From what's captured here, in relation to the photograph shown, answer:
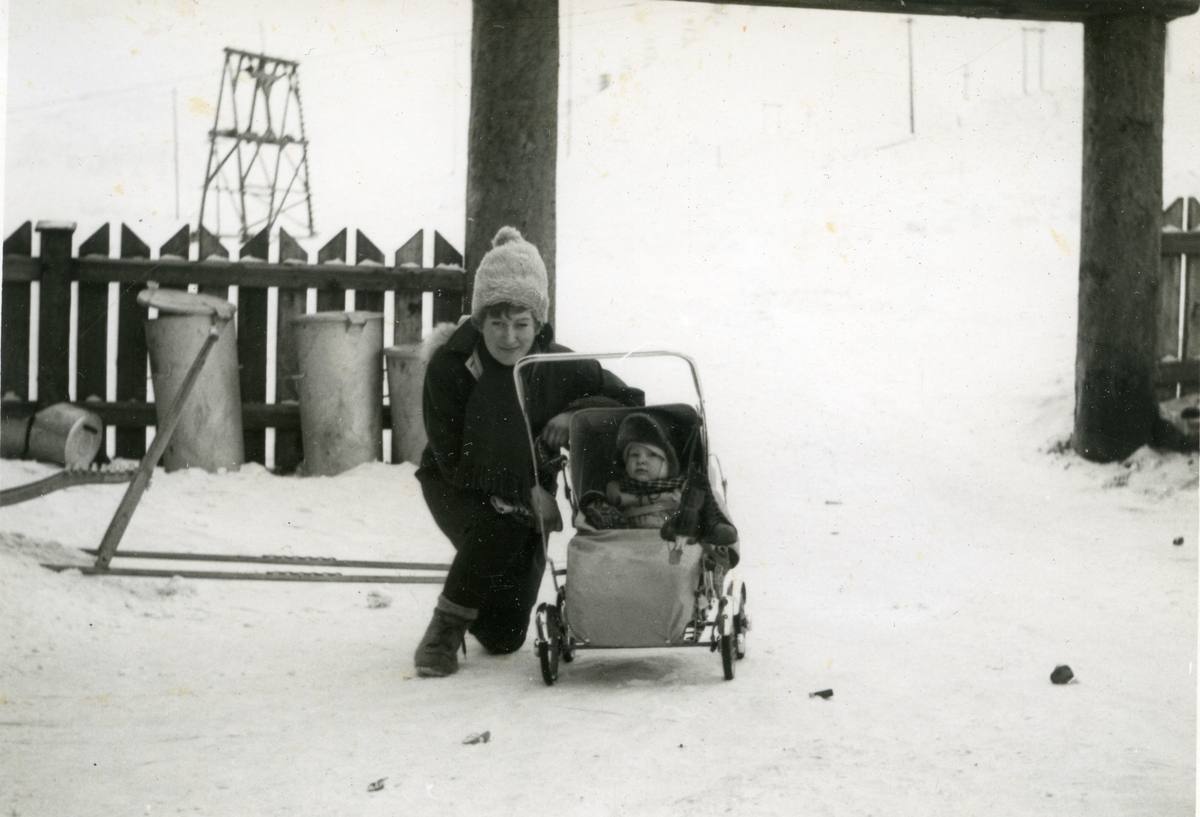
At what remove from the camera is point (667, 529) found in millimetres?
3088

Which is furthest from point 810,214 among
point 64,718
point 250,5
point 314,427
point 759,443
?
point 314,427

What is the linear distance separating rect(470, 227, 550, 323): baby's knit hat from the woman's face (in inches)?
1.4

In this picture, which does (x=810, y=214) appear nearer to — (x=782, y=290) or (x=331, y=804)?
(x=782, y=290)

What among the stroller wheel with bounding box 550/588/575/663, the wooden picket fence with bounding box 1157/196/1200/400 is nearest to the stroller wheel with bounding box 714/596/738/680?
the stroller wheel with bounding box 550/588/575/663

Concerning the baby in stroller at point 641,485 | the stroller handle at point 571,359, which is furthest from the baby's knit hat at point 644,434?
the stroller handle at point 571,359

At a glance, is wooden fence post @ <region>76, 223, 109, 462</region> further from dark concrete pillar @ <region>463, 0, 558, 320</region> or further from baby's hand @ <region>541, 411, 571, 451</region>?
baby's hand @ <region>541, 411, 571, 451</region>

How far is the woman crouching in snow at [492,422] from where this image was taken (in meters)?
3.19

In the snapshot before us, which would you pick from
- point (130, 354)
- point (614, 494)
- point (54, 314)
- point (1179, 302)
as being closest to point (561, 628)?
point (614, 494)

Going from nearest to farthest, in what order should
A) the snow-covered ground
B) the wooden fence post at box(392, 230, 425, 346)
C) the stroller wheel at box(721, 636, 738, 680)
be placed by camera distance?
the snow-covered ground < the stroller wheel at box(721, 636, 738, 680) < the wooden fence post at box(392, 230, 425, 346)

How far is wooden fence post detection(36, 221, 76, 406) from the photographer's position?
3.49 metres

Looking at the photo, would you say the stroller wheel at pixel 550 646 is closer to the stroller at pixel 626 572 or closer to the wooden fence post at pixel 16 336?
the stroller at pixel 626 572

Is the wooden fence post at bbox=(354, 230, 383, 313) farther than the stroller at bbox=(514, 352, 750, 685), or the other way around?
the wooden fence post at bbox=(354, 230, 383, 313)

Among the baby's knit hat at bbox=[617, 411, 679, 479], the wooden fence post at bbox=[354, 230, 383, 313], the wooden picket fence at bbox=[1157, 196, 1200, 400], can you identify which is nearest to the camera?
the baby's knit hat at bbox=[617, 411, 679, 479]

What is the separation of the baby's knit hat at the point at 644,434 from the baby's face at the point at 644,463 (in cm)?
1
